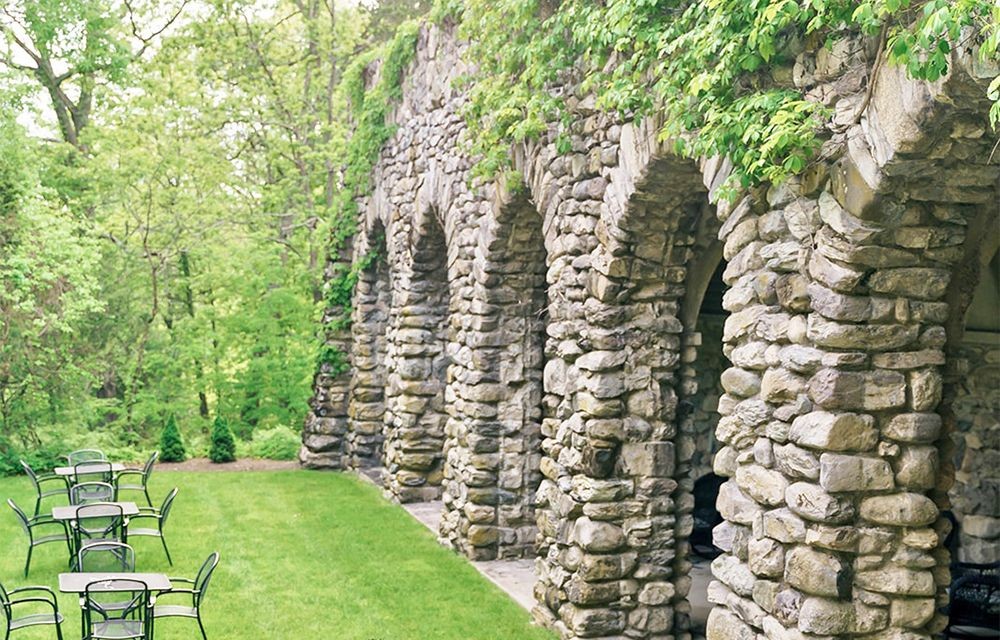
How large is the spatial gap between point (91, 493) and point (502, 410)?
3795 millimetres

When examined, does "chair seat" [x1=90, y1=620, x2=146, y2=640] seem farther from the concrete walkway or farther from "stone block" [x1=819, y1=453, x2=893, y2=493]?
"stone block" [x1=819, y1=453, x2=893, y2=493]

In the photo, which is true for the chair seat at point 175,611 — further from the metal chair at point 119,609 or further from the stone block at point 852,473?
the stone block at point 852,473

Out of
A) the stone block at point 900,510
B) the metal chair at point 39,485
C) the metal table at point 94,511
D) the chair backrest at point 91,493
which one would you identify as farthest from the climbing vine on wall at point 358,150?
the stone block at point 900,510

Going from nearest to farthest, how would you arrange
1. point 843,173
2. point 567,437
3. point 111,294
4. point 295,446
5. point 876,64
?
point 876,64 → point 843,173 → point 567,437 → point 295,446 → point 111,294

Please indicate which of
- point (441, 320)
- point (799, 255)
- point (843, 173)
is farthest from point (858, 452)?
point (441, 320)

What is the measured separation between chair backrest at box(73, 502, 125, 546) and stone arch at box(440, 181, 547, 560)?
10.0ft

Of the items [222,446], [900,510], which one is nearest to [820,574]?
[900,510]

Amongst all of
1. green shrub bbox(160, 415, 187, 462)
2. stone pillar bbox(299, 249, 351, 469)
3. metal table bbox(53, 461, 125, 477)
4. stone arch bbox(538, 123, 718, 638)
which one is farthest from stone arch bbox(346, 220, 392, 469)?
stone arch bbox(538, 123, 718, 638)

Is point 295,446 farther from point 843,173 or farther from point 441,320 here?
point 843,173

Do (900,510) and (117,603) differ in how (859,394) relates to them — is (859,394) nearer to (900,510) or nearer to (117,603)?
(900,510)

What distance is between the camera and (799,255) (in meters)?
4.95

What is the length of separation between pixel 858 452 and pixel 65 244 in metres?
Result: 12.8

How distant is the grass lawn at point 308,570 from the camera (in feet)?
26.1

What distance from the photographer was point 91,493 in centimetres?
993
